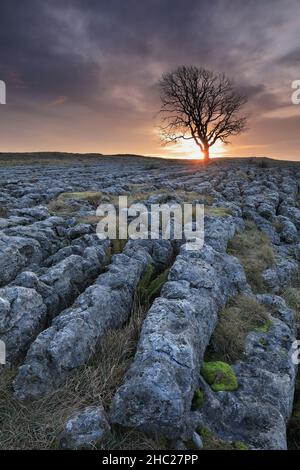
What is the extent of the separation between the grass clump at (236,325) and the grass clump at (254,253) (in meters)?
2.06

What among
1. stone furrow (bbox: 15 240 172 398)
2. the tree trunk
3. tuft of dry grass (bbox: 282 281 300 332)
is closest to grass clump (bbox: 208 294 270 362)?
tuft of dry grass (bbox: 282 281 300 332)

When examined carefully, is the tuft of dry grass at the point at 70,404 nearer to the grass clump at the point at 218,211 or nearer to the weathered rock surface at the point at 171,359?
the weathered rock surface at the point at 171,359

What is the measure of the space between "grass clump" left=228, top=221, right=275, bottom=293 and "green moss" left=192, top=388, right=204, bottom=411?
19.1 feet

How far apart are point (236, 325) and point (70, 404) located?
14.2 feet

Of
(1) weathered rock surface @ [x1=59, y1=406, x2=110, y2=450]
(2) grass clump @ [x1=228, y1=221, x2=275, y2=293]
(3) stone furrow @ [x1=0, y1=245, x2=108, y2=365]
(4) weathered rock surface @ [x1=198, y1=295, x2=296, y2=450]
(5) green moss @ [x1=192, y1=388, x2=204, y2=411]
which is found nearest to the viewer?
(1) weathered rock surface @ [x1=59, y1=406, x2=110, y2=450]

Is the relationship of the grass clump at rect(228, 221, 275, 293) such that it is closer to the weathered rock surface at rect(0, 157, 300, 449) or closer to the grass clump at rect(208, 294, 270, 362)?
the weathered rock surface at rect(0, 157, 300, 449)

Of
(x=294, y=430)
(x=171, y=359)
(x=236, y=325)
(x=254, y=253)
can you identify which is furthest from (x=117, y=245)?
(x=294, y=430)

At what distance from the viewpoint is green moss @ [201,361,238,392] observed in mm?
6949

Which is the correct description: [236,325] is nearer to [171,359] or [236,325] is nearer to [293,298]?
[171,359]

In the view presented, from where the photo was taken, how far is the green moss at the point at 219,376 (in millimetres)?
6949

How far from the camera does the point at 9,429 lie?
19.2 ft

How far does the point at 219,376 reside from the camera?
712cm
